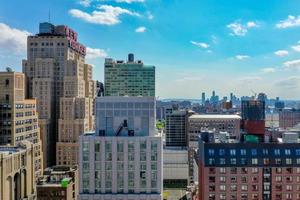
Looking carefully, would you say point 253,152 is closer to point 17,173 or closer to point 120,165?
point 120,165

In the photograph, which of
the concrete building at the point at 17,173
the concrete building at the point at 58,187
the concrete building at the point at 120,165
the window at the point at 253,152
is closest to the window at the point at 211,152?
the window at the point at 253,152

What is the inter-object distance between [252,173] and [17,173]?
5819cm

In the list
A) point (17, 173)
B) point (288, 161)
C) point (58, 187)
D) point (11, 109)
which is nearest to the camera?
point (17, 173)

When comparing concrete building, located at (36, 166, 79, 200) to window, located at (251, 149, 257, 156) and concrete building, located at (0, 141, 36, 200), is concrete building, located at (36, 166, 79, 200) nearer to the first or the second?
concrete building, located at (0, 141, 36, 200)

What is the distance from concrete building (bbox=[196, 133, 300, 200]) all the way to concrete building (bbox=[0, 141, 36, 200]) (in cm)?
4512

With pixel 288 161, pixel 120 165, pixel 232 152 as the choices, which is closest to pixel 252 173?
pixel 232 152

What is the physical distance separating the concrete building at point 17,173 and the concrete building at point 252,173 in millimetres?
45124

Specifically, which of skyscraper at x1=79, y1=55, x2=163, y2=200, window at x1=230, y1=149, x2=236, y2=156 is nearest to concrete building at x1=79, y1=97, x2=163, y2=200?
skyscraper at x1=79, y1=55, x2=163, y2=200

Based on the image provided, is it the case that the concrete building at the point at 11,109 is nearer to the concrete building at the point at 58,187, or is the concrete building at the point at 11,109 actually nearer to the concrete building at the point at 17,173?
the concrete building at the point at 58,187

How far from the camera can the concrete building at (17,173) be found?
9194cm

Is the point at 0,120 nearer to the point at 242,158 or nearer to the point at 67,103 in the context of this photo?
the point at 67,103

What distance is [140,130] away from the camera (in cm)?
8769

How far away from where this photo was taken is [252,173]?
351 feet

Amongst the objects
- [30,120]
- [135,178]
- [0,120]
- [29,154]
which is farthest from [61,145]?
[135,178]
